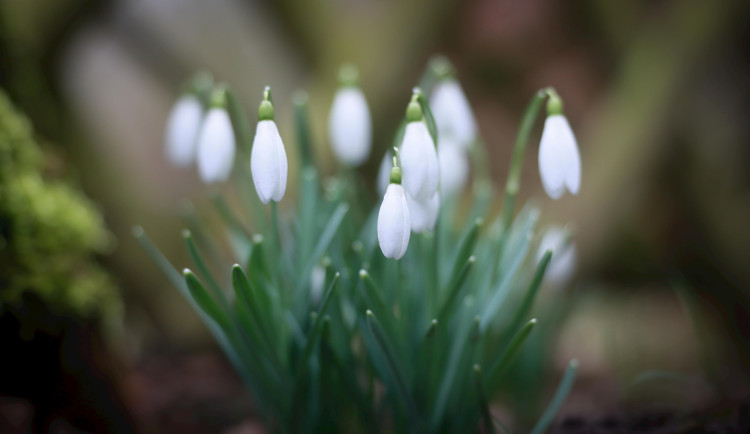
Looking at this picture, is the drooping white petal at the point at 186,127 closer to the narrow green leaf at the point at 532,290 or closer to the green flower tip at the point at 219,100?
the green flower tip at the point at 219,100

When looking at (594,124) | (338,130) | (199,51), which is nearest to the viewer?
(338,130)

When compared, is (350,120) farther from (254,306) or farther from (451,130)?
(254,306)

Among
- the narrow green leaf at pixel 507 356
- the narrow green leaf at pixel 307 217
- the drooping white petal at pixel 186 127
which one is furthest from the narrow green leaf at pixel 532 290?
the drooping white petal at pixel 186 127

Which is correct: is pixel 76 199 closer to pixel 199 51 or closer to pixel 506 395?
pixel 199 51

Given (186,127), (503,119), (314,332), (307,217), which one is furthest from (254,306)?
(503,119)

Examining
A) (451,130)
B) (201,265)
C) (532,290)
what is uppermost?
(451,130)

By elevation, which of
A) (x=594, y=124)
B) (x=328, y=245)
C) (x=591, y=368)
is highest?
(x=594, y=124)

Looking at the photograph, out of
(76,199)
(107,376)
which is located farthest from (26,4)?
(107,376)
